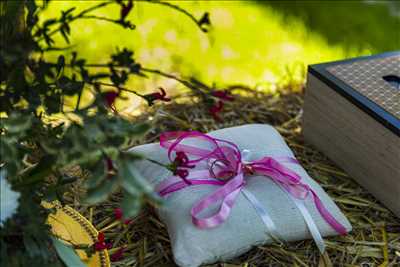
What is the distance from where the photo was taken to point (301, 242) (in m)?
1.36

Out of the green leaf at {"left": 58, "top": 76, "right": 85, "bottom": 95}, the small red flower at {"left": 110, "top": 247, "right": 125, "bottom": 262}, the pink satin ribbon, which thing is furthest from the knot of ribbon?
the green leaf at {"left": 58, "top": 76, "right": 85, "bottom": 95}

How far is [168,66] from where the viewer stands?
2.15 metres

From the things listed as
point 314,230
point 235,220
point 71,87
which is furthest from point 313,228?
point 71,87

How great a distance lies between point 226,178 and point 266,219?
0.13 m

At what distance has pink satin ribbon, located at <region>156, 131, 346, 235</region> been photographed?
1.29m

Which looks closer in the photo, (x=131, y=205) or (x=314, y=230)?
(x=131, y=205)

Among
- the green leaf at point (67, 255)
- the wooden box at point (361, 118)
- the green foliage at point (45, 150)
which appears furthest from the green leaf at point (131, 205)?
the wooden box at point (361, 118)

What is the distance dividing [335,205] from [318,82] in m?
0.34

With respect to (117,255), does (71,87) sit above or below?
above

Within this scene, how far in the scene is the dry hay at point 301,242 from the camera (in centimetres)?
132

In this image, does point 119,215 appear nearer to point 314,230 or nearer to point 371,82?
point 314,230

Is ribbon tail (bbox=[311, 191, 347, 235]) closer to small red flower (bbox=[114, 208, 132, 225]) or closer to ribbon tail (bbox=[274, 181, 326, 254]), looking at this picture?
ribbon tail (bbox=[274, 181, 326, 254])

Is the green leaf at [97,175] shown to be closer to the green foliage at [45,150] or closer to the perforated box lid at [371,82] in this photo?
the green foliage at [45,150]

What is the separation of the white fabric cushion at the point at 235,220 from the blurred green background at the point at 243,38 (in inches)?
26.5
